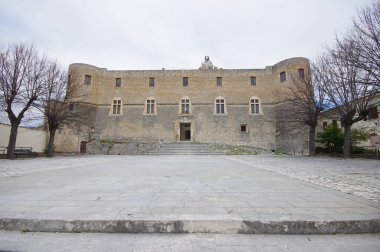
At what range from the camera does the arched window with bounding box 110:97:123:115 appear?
3011 centimetres

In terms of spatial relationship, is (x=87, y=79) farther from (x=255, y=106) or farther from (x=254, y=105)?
(x=255, y=106)

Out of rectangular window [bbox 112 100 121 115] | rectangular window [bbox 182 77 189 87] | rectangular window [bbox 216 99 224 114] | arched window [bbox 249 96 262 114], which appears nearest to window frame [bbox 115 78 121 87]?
rectangular window [bbox 112 100 121 115]

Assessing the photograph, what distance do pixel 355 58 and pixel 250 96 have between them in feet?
64.2

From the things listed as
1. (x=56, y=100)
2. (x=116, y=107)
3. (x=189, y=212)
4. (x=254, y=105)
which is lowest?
(x=189, y=212)

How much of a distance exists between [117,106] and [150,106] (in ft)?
14.8

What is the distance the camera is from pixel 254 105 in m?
29.8

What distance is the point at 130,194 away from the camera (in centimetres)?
412

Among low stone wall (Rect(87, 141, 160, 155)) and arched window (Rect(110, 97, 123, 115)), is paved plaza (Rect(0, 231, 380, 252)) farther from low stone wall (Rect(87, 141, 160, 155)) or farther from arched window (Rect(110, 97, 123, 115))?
arched window (Rect(110, 97, 123, 115))

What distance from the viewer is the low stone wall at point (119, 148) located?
77.5 ft

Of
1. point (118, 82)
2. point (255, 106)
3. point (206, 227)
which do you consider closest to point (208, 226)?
point (206, 227)

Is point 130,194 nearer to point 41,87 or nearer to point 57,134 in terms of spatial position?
point 41,87

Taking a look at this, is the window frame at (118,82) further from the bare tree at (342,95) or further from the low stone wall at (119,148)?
the bare tree at (342,95)

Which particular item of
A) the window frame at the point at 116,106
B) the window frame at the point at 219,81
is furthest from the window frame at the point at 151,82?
the window frame at the point at 219,81

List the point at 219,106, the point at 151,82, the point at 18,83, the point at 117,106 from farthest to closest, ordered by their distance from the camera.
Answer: the point at 151,82 < the point at 117,106 < the point at 219,106 < the point at 18,83
